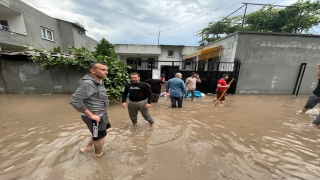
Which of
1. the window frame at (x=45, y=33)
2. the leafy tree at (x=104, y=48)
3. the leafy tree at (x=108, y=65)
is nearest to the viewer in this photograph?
the leafy tree at (x=108, y=65)

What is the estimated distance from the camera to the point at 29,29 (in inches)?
456

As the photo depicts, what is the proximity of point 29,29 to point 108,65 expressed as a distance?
11.2 metres

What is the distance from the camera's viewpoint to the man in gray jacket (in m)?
1.83

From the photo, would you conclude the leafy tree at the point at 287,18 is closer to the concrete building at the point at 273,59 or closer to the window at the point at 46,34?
the concrete building at the point at 273,59

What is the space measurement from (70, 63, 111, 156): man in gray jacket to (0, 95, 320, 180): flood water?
61 centimetres

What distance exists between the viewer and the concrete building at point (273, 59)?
7.93 m

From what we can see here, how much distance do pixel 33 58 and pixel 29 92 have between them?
1940 mm

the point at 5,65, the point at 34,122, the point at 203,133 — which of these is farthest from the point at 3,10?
the point at 203,133

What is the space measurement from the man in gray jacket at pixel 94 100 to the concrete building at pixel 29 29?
42.5 ft

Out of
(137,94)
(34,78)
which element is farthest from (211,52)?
(34,78)

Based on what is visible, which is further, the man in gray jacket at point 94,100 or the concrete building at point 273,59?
the concrete building at point 273,59

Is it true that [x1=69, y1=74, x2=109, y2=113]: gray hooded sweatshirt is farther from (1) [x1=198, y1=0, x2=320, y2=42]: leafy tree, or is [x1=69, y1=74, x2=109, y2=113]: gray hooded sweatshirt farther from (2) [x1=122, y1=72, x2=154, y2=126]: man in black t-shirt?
(1) [x1=198, y1=0, x2=320, y2=42]: leafy tree

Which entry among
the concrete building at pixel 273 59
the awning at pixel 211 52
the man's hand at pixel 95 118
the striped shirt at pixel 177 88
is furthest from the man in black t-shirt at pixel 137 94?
the awning at pixel 211 52

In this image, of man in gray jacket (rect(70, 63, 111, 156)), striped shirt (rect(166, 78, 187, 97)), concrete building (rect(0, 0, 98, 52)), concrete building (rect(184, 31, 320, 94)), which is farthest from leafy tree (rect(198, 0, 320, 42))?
concrete building (rect(0, 0, 98, 52))
